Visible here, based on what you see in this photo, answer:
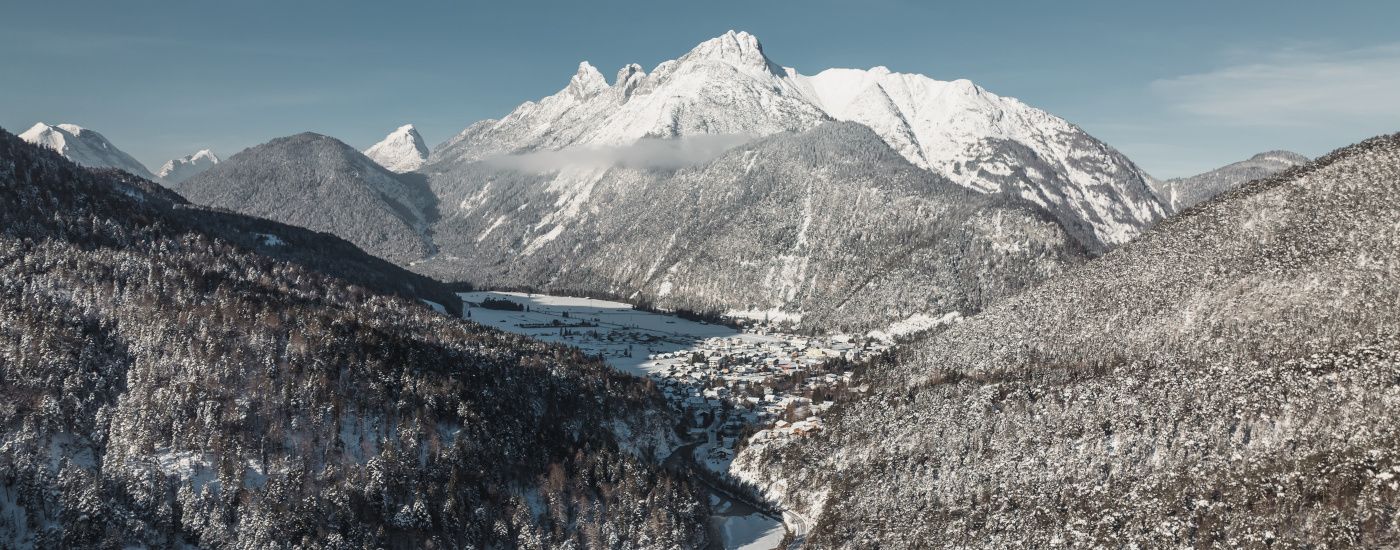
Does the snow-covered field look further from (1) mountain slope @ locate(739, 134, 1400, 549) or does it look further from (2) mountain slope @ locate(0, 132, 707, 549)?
(1) mountain slope @ locate(739, 134, 1400, 549)

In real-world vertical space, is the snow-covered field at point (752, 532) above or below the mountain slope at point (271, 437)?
below

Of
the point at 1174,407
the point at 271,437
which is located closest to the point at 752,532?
the point at 1174,407

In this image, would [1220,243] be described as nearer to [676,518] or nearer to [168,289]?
[676,518]

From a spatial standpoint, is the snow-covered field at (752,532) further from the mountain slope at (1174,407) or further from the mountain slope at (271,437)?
the mountain slope at (1174,407)

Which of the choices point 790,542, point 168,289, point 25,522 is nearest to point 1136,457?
point 790,542

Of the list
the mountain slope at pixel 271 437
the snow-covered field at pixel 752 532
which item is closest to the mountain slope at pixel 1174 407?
the snow-covered field at pixel 752 532
